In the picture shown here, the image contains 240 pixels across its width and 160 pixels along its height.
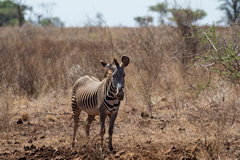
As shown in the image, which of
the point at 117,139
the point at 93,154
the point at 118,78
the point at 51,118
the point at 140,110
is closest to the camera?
the point at 118,78

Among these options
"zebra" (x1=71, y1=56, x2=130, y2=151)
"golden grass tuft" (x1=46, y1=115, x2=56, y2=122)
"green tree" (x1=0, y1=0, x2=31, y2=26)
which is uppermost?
"green tree" (x1=0, y1=0, x2=31, y2=26)

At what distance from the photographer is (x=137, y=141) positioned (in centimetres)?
511

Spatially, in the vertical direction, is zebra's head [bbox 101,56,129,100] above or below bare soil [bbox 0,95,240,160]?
above

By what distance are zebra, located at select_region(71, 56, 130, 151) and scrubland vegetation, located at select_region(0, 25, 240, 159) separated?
35 centimetres

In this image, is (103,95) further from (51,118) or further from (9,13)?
(9,13)

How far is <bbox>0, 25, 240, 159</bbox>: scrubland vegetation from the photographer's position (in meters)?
4.35

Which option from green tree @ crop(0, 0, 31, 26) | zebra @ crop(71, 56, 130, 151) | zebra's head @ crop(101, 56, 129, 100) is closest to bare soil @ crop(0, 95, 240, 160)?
zebra @ crop(71, 56, 130, 151)

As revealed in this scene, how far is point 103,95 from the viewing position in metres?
4.42

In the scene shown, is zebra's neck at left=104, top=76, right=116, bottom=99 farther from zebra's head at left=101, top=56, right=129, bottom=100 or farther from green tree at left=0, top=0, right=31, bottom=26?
green tree at left=0, top=0, right=31, bottom=26

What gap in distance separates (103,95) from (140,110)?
9.68 feet

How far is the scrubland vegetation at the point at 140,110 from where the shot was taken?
4.35 metres

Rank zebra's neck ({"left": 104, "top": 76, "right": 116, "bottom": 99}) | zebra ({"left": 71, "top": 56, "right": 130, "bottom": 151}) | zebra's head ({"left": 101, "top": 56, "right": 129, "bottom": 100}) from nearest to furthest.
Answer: zebra's head ({"left": 101, "top": 56, "right": 129, "bottom": 100}), zebra ({"left": 71, "top": 56, "right": 130, "bottom": 151}), zebra's neck ({"left": 104, "top": 76, "right": 116, "bottom": 99})

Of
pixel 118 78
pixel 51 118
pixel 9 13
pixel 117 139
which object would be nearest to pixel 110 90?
pixel 118 78

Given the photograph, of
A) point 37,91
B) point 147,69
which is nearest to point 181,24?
point 147,69
